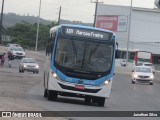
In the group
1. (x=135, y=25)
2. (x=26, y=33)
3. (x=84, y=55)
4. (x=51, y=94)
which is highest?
(x=84, y=55)

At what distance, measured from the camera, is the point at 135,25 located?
128m

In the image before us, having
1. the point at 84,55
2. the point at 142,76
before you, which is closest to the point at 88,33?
the point at 84,55

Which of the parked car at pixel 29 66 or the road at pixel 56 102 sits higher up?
the road at pixel 56 102

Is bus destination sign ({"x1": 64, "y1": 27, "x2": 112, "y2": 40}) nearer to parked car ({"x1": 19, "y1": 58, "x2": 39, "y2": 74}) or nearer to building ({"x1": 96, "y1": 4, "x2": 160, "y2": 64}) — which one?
parked car ({"x1": 19, "y1": 58, "x2": 39, "y2": 74})

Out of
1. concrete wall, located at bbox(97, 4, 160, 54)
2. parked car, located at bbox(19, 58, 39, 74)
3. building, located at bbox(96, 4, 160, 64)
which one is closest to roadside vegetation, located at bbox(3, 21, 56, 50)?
building, located at bbox(96, 4, 160, 64)

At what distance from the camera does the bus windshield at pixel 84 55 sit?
941 inches

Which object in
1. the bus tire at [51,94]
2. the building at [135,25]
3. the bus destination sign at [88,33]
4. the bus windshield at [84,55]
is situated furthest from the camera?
the building at [135,25]

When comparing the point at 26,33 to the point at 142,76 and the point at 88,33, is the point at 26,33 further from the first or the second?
the point at 88,33

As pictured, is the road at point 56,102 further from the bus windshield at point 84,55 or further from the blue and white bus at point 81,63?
the bus windshield at point 84,55

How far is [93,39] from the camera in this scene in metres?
24.3

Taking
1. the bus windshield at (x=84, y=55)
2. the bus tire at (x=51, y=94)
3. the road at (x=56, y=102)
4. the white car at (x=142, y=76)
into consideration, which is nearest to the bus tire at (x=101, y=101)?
the road at (x=56, y=102)

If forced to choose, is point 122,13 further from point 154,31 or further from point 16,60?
point 16,60

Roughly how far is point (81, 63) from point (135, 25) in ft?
342

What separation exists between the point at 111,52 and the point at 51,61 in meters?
2.39
